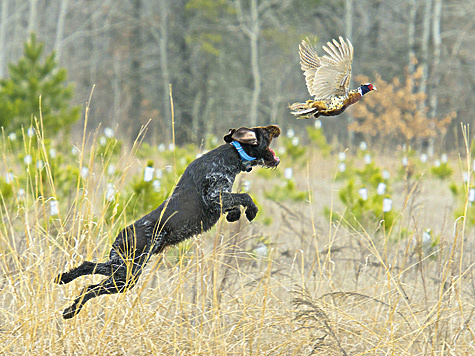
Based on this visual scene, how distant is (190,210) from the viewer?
143cm

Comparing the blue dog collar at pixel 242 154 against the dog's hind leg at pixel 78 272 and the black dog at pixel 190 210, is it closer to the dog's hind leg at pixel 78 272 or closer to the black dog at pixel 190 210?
the black dog at pixel 190 210

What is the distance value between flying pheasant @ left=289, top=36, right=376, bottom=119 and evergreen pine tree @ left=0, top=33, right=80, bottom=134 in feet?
20.1

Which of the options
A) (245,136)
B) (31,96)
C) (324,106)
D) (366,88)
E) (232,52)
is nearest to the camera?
(245,136)

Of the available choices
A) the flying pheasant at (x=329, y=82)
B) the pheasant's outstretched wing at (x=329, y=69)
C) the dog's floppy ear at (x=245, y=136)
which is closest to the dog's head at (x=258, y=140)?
the dog's floppy ear at (x=245, y=136)

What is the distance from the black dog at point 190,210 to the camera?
1396mm

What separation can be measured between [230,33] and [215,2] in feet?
11.1

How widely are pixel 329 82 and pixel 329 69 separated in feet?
0.16

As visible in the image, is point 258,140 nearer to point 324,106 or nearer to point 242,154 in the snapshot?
point 242,154

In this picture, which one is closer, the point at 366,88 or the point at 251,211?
the point at 251,211

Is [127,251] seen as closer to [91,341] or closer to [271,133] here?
[271,133]

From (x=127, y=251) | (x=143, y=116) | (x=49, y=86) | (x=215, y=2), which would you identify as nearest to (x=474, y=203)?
(x=127, y=251)

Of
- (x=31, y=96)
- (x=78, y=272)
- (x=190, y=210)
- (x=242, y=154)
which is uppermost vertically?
(x=242, y=154)

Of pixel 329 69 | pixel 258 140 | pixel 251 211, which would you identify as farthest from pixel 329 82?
pixel 251 211

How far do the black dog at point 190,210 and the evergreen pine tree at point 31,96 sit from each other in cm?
616
